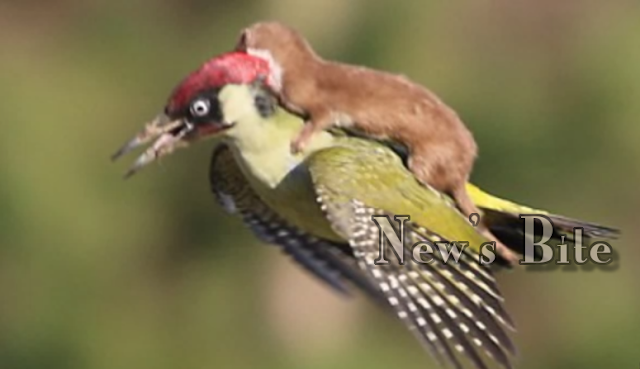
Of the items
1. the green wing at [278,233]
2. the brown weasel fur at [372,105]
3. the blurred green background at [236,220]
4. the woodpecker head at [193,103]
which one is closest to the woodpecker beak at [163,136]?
the woodpecker head at [193,103]

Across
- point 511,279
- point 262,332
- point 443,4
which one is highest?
point 443,4

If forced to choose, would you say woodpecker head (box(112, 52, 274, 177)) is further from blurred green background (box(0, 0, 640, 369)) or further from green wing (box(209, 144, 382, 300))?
blurred green background (box(0, 0, 640, 369))

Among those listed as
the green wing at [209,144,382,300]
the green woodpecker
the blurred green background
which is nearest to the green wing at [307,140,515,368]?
the green woodpecker

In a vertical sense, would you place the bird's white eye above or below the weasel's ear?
below

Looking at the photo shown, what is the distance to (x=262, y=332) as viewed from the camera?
430 cm

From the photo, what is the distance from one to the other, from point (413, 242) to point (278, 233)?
0.39m

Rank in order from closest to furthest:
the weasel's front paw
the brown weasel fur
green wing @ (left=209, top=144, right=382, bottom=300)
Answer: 1. the brown weasel fur
2. the weasel's front paw
3. green wing @ (left=209, top=144, right=382, bottom=300)

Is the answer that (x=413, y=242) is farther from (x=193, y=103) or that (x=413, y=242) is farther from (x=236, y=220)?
(x=236, y=220)

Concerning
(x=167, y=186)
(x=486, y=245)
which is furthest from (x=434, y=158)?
(x=167, y=186)

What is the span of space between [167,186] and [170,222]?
0.10 metres

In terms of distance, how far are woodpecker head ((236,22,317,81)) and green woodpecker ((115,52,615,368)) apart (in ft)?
0.10

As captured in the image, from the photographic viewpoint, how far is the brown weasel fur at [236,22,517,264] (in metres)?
2.03

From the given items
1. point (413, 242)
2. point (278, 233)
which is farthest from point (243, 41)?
point (278, 233)

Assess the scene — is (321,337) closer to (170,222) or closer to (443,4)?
(170,222)
